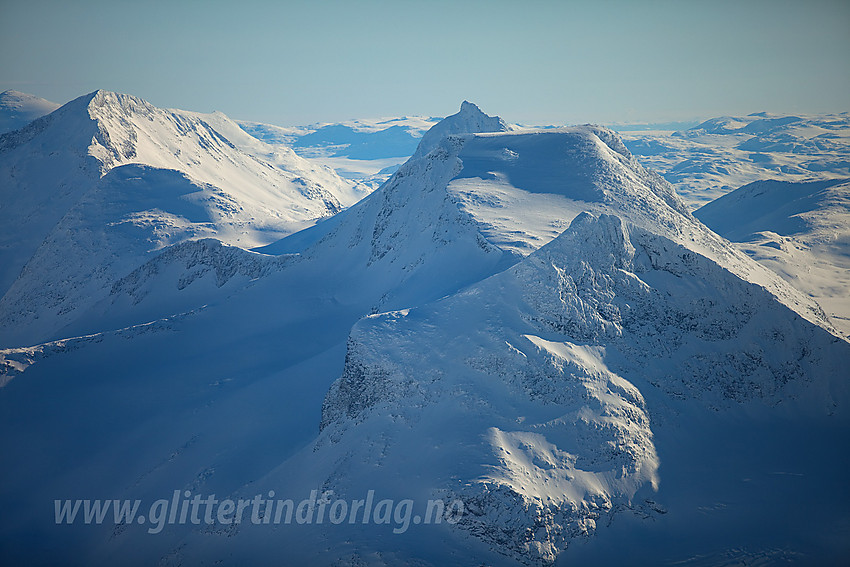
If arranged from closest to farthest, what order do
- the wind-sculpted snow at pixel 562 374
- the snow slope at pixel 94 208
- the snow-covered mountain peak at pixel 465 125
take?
the wind-sculpted snow at pixel 562 374 < the snow slope at pixel 94 208 < the snow-covered mountain peak at pixel 465 125

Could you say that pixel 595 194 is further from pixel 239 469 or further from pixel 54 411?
pixel 54 411

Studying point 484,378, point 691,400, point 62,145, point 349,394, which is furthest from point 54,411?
point 62,145

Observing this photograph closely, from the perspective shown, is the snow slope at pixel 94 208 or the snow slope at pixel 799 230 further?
the snow slope at pixel 799 230

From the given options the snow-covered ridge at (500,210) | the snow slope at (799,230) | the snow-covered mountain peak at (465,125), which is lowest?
the snow slope at (799,230)

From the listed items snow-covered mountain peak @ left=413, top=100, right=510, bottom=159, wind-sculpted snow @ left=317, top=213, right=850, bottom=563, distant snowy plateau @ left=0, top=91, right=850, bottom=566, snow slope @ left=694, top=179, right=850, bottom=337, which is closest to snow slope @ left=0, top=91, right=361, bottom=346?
distant snowy plateau @ left=0, top=91, right=850, bottom=566

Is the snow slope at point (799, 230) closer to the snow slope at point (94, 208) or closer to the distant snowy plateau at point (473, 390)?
the distant snowy plateau at point (473, 390)

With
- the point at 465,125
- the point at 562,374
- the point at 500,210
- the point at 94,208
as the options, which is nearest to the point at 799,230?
the point at 465,125

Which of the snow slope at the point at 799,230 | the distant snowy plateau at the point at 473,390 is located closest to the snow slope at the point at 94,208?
the distant snowy plateau at the point at 473,390
